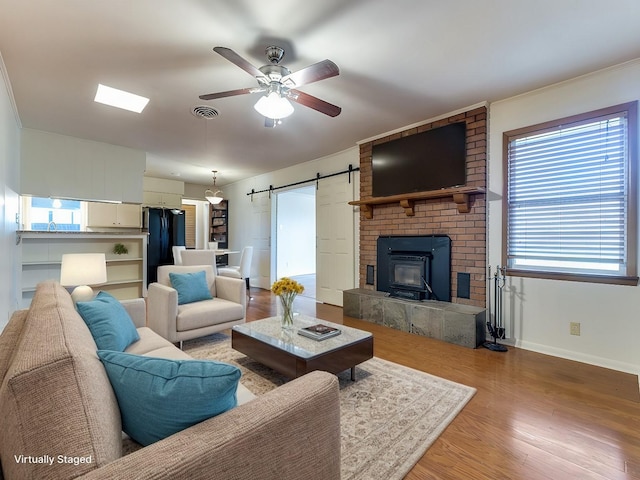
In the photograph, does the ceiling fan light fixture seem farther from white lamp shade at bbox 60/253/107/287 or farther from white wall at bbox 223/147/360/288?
white wall at bbox 223/147/360/288

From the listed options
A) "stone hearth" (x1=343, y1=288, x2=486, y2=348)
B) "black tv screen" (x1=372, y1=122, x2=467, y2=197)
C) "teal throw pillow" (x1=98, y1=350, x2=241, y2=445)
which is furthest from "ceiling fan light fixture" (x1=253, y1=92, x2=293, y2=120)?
"stone hearth" (x1=343, y1=288, x2=486, y2=348)

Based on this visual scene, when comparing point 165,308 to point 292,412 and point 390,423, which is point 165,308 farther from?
point 292,412

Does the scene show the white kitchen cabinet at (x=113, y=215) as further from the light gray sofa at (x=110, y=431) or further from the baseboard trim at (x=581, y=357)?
the baseboard trim at (x=581, y=357)

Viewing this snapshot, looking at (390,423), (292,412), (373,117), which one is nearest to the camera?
(292,412)

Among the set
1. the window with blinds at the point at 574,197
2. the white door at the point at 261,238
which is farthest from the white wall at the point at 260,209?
the window with blinds at the point at 574,197

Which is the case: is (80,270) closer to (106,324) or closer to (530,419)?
(106,324)

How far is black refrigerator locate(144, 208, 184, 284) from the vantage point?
21.1 feet

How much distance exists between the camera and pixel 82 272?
243 centimetres

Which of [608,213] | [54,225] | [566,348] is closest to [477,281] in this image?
[566,348]

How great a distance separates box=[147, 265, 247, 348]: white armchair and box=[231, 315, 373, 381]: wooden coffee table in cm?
56

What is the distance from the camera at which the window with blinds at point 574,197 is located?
2660 mm

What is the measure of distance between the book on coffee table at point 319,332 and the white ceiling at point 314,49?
2.22 m

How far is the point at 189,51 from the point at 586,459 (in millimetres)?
3668

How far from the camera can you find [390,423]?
188 centimetres
